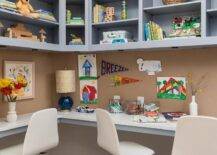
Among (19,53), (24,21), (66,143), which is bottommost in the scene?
(66,143)

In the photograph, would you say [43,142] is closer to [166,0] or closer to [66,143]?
[66,143]

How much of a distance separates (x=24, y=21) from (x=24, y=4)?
26 cm

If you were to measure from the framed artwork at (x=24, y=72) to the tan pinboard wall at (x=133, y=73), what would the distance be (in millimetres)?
60

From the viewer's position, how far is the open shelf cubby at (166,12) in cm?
254

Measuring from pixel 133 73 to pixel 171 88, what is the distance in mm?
472

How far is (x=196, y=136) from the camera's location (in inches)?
71.6

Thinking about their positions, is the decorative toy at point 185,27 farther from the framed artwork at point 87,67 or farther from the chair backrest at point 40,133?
the chair backrest at point 40,133

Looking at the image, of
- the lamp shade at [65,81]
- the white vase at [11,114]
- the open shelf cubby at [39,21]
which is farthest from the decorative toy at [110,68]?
the white vase at [11,114]

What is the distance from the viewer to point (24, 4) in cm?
266

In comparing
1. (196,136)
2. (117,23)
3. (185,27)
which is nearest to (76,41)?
(117,23)

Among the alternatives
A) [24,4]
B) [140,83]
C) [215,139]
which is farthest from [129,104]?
[24,4]

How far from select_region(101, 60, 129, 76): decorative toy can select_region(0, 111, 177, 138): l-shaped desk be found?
21.5 inches

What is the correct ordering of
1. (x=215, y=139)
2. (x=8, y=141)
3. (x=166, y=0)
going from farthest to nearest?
(x=8, y=141)
(x=166, y=0)
(x=215, y=139)

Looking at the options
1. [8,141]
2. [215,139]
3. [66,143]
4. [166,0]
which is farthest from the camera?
[66,143]
